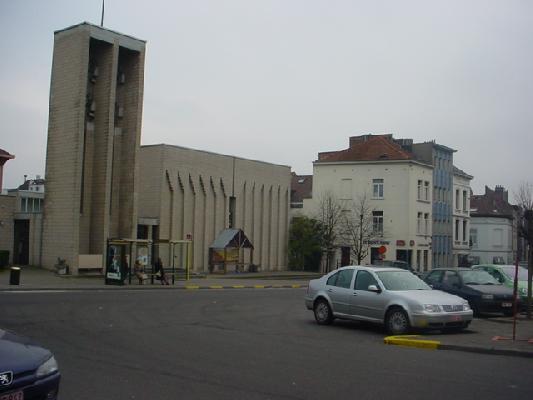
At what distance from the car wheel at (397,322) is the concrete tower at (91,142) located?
26.5 meters

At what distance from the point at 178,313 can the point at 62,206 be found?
21896mm

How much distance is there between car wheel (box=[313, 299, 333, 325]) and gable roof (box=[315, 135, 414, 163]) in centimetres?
4793

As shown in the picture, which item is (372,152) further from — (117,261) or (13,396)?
(13,396)

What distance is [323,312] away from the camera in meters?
16.9

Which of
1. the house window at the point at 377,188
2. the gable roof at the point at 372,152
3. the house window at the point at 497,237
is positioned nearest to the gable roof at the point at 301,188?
the gable roof at the point at 372,152

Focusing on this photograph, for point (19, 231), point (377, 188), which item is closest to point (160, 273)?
point (19, 231)

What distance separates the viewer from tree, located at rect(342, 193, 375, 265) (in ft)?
195

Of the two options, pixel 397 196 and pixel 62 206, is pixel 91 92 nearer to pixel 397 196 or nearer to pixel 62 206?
pixel 62 206

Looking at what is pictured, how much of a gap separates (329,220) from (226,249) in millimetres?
15120

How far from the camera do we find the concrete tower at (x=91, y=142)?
38.6m

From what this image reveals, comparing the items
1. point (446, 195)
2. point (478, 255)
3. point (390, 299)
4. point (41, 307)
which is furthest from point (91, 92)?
point (478, 255)

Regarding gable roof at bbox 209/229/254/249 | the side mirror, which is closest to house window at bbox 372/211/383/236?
gable roof at bbox 209/229/254/249

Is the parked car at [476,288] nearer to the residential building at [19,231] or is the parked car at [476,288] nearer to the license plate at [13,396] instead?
the license plate at [13,396]

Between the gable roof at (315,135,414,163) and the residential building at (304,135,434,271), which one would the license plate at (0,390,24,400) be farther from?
the gable roof at (315,135,414,163)
